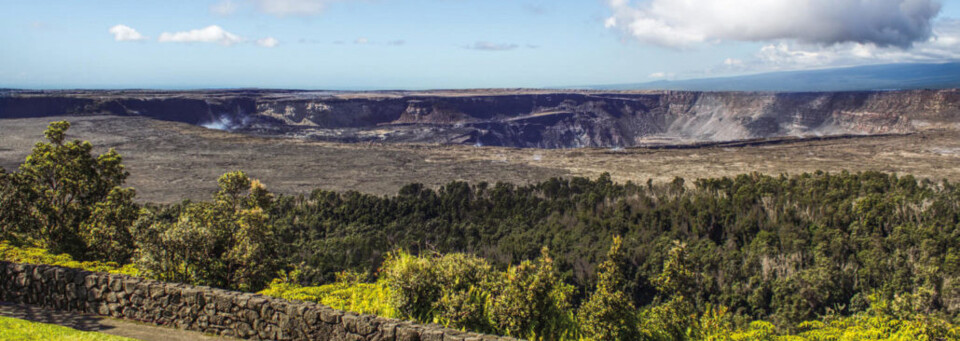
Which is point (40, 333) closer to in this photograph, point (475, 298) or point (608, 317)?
point (475, 298)

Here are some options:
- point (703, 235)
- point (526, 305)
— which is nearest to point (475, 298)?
point (526, 305)

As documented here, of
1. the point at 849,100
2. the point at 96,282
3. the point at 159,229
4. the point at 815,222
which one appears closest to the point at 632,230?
the point at 815,222

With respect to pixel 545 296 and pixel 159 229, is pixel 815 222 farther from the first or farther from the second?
pixel 159 229

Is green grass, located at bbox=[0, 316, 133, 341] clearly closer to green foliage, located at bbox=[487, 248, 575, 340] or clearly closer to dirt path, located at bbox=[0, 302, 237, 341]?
dirt path, located at bbox=[0, 302, 237, 341]

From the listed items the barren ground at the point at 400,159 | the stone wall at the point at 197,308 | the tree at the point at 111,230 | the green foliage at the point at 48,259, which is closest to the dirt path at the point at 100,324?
the stone wall at the point at 197,308

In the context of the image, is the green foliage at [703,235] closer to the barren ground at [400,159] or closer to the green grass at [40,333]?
the green grass at [40,333]

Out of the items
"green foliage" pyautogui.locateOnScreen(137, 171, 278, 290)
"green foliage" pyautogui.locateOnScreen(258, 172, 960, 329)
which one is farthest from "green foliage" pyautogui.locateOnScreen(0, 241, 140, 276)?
"green foliage" pyautogui.locateOnScreen(258, 172, 960, 329)
